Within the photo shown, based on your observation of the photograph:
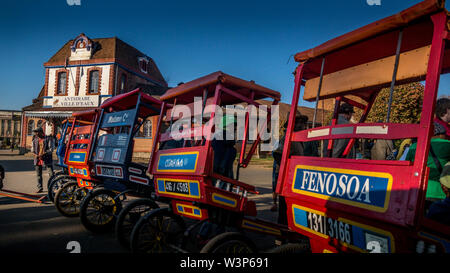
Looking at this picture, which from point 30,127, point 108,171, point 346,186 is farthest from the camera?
point 30,127

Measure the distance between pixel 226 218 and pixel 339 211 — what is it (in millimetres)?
1478

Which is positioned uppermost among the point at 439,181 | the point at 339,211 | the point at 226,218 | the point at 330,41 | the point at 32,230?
the point at 330,41

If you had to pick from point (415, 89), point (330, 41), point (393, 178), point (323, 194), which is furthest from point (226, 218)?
point (415, 89)

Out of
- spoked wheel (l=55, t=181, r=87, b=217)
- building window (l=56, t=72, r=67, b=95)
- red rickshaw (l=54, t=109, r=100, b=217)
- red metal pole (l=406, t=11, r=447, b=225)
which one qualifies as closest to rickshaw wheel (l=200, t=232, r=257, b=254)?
red metal pole (l=406, t=11, r=447, b=225)

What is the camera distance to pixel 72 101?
26.8m

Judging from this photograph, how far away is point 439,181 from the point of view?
7.71ft

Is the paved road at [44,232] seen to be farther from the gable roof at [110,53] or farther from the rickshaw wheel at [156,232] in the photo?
the gable roof at [110,53]

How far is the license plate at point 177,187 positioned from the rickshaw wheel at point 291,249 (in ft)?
4.09

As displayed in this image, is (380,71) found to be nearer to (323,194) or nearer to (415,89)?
(323,194)

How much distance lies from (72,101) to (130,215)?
26.4m

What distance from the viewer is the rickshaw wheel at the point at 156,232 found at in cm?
329

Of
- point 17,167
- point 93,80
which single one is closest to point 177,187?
point 17,167

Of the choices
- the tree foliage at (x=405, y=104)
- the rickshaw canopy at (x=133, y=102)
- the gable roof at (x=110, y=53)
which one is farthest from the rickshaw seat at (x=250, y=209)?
the gable roof at (x=110, y=53)

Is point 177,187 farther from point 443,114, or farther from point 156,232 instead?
point 443,114
